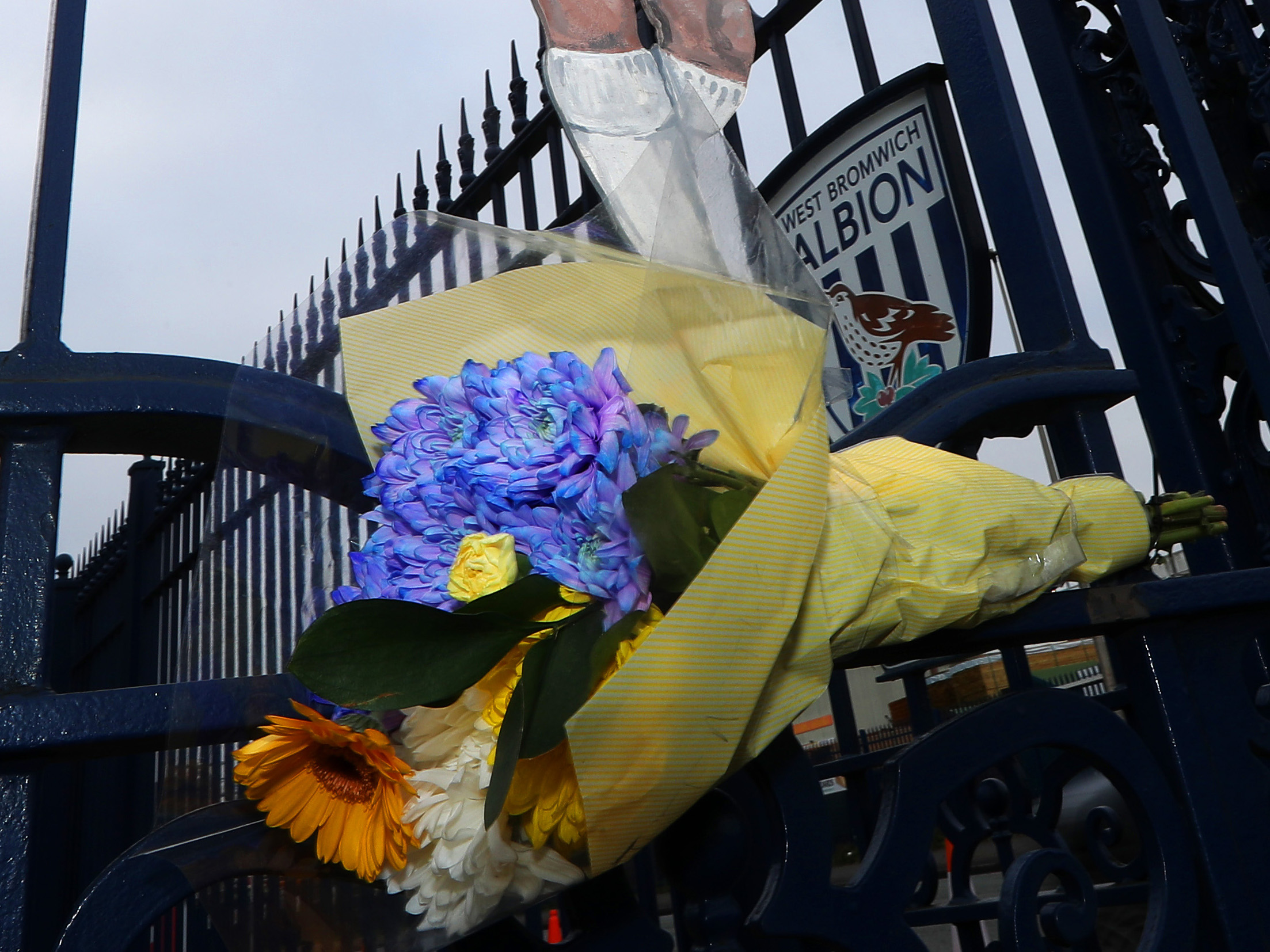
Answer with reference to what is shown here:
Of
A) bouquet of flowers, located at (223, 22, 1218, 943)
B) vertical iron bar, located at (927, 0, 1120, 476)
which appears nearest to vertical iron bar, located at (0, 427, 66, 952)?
bouquet of flowers, located at (223, 22, 1218, 943)

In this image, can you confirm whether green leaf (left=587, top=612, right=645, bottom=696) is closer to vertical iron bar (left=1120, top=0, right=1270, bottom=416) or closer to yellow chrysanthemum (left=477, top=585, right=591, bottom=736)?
yellow chrysanthemum (left=477, top=585, right=591, bottom=736)

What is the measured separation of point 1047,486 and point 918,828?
0.37 meters

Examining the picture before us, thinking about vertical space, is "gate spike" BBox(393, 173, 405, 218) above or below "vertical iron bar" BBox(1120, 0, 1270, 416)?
above

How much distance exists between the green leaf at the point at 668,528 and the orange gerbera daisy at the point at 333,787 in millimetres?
223

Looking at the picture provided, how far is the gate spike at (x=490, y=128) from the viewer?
2658 mm

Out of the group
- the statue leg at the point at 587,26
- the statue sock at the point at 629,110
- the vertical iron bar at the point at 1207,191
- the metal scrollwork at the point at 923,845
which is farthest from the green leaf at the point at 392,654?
the vertical iron bar at the point at 1207,191

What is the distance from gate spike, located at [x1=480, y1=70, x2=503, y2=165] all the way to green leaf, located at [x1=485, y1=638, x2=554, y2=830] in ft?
7.23

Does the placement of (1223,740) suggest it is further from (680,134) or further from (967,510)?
(680,134)

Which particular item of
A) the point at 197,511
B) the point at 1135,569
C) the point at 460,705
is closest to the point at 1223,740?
the point at 1135,569

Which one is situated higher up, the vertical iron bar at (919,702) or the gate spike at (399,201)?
the gate spike at (399,201)

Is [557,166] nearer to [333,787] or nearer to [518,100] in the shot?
[518,100]

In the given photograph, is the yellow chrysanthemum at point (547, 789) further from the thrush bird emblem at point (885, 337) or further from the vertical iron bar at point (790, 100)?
the vertical iron bar at point (790, 100)

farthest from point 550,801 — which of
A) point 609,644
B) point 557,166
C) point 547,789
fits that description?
point 557,166

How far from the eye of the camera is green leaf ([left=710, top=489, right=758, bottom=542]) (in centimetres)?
75
